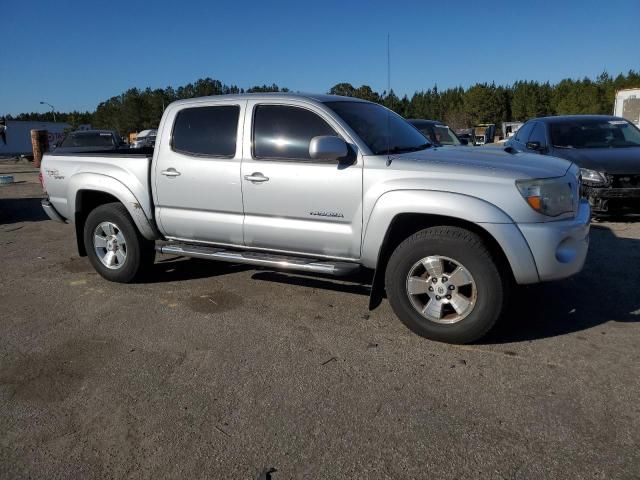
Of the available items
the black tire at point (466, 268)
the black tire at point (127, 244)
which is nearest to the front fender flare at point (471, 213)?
the black tire at point (466, 268)

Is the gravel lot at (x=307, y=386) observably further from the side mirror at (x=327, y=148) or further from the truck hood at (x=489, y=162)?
the side mirror at (x=327, y=148)

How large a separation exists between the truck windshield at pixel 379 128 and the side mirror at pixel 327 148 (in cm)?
34

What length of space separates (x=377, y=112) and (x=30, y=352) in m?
3.52

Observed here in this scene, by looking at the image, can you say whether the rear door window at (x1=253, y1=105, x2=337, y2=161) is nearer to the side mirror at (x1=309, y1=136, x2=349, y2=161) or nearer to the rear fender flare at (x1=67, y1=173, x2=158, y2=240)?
the side mirror at (x1=309, y1=136, x2=349, y2=161)

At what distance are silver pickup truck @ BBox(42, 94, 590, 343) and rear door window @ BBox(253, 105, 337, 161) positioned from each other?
0.03 feet

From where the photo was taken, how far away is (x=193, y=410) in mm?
2994

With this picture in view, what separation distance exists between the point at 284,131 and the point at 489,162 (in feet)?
5.56

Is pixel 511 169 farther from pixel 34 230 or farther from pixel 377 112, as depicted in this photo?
pixel 34 230

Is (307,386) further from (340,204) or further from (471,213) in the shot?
(471,213)

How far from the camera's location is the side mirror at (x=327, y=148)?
384 centimetres

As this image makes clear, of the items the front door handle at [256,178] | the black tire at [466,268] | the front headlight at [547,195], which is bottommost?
the black tire at [466,268]

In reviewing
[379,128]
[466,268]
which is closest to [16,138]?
[379,128]

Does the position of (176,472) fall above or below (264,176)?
below

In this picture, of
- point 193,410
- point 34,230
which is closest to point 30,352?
point 193,410
